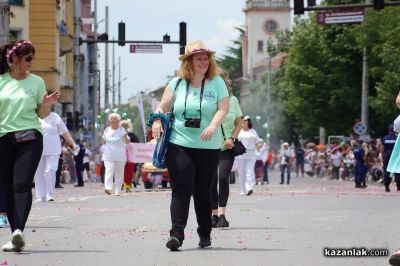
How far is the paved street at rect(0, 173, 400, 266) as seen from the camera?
34.5 feet

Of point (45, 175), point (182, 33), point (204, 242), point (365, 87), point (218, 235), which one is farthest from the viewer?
point (365, 87)

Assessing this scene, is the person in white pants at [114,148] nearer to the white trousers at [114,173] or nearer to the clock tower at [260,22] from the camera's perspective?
the white trousers at [114,173]

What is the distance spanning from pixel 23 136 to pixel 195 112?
1.50 m

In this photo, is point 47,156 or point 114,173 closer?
point 47,156

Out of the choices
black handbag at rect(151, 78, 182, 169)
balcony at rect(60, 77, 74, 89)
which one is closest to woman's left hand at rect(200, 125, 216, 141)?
black handbag at rect(151, 78, 182, 169)

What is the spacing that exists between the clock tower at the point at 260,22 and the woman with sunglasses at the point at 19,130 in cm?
16959

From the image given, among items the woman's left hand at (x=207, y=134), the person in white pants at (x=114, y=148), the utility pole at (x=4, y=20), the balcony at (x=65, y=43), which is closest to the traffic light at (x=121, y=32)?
the balcony at (x=65, y=43)

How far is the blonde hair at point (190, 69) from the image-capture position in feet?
37.7

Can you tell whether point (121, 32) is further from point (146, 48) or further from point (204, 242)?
point (204, 242)

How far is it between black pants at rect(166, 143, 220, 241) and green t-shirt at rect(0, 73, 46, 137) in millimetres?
1253

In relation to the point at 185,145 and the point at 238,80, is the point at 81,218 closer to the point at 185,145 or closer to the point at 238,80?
the point at 185,145

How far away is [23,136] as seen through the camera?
1134 centimetres

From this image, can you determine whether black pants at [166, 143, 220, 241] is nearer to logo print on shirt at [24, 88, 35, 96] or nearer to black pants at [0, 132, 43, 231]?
black pants at [0, 132, 43, 231]

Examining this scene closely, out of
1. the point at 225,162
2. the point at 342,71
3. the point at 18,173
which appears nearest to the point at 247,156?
the point at 225,162
